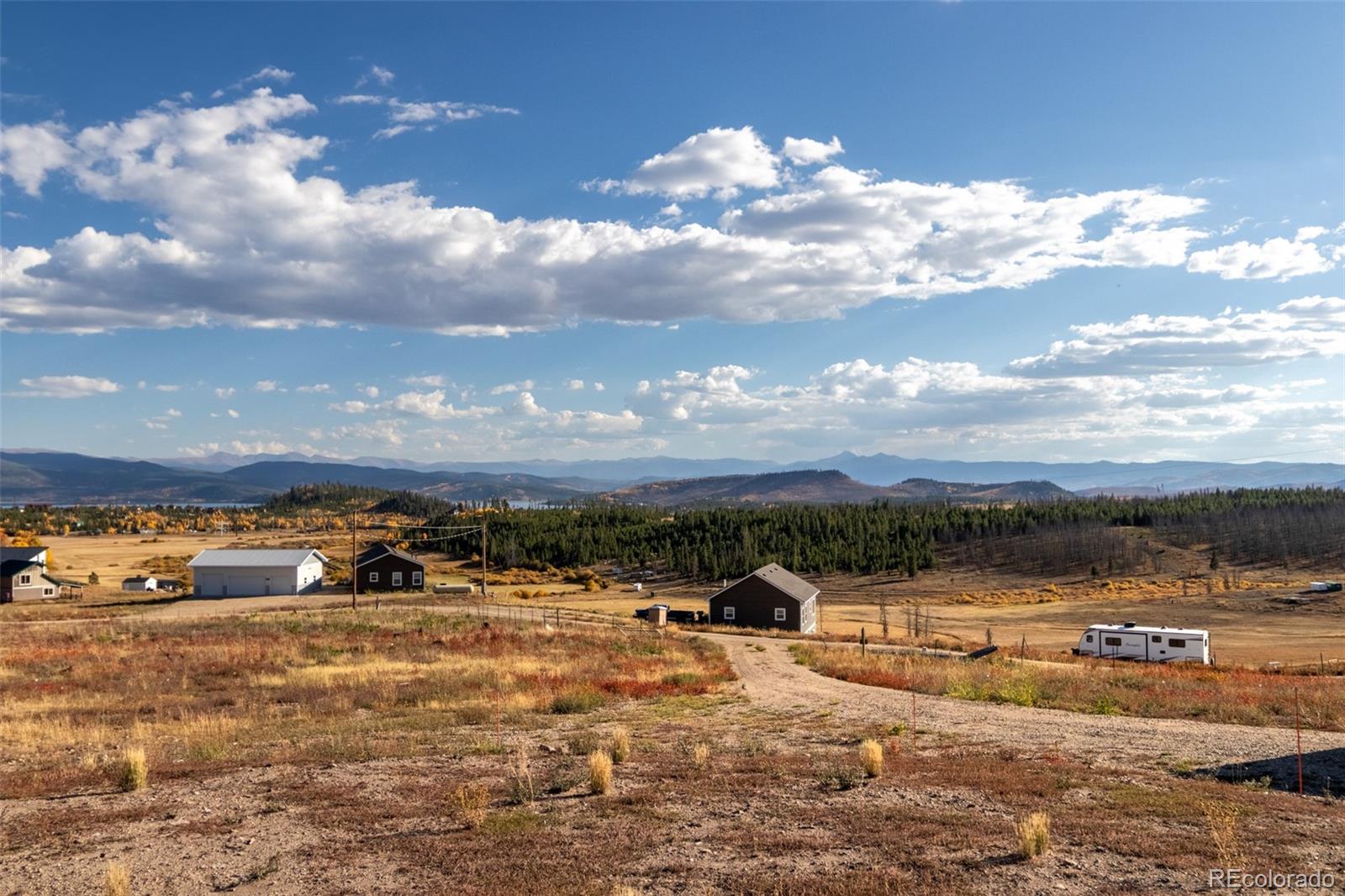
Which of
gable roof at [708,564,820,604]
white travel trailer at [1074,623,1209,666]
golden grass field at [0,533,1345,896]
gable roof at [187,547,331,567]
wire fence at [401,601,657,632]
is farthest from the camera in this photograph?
gable roof at [187,547,331,567]

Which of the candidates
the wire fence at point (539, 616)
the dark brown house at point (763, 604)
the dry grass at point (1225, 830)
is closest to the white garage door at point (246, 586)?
the wire fence at point (539, 616)

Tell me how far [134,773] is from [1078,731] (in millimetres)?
18419

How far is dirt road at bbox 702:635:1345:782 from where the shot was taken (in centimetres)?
1599

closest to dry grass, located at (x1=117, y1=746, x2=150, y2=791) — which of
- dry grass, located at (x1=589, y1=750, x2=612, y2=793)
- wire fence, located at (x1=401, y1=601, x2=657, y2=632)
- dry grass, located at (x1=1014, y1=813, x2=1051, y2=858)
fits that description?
dry grass, located at (x1=589, y1=750, x2=612, y2=793)

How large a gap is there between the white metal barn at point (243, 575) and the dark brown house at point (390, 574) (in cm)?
542

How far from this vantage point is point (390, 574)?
77125 millimetres

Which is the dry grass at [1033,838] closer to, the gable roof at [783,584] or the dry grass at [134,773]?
the dry grass at [134,773]

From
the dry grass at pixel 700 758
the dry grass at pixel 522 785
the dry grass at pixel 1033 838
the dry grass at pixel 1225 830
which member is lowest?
the dry grass at pixel 700 758

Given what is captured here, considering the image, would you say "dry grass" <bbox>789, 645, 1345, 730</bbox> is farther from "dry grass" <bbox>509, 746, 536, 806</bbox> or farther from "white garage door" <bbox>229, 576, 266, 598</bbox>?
"white garage door" <bbox>229, 576, 266, 598</bbox>

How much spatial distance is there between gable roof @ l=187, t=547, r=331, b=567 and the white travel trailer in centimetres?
6068

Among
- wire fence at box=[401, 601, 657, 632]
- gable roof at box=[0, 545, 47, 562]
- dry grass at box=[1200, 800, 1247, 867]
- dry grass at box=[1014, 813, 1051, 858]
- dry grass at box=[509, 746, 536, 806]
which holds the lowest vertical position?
wire fence at box=[401, 601, 657, 632]

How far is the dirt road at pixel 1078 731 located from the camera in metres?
16.0

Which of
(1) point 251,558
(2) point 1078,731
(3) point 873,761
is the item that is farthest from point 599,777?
(1) point 251,558

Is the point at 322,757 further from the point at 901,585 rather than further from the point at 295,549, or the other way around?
the point at 901,585
